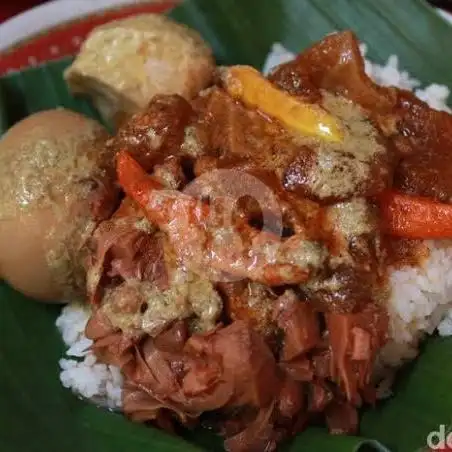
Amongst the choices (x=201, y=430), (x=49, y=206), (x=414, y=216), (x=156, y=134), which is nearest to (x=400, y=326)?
(x=414, y=216)

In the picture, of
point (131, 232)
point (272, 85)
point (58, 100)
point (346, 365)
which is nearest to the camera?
point (346, 365)

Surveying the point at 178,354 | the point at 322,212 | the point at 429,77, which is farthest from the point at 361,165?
the point at 429,77

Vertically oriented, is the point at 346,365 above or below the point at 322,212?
below

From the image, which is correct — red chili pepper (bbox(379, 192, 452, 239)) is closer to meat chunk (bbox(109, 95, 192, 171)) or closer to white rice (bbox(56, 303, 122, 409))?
meat chunk (bbox(109, 95, 192, 171))

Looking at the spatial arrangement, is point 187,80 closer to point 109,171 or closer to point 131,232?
point 109,171
